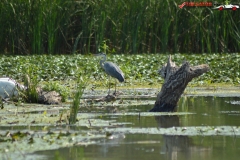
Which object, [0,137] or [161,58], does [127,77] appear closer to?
[161,58]

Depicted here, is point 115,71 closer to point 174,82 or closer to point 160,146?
point 174,82

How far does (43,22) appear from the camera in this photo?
66.3ft

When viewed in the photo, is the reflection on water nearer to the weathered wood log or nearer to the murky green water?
the murky green water

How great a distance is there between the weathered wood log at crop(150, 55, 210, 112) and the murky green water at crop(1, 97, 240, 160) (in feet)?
1.00

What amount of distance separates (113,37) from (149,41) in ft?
4.19

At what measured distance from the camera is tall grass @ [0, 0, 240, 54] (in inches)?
790

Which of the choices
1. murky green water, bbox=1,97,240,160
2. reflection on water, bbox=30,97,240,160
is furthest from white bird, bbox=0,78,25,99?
reflection on water, bbox=30,97,240,160

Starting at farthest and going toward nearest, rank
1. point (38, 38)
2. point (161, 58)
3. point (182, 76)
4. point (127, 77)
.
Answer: point (38, 38), point (161, 58), point (127, 77), point (182, 76)

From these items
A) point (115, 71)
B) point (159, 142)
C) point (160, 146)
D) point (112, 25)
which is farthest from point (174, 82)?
point (112, 25)

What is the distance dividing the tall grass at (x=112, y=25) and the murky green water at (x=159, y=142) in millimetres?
10619

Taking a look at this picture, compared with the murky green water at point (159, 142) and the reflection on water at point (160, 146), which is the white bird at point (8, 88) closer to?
the murky green water at point (159, 142)

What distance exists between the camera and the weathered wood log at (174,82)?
30.8 feet

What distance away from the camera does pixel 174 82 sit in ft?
31.0

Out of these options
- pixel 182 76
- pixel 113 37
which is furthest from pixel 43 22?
pixel 182 76
